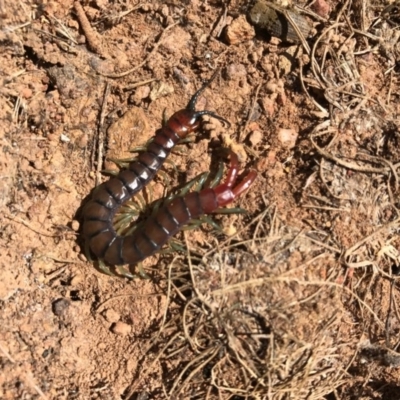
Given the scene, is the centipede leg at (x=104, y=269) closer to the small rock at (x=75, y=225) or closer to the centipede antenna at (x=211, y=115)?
the small rock at (x=75, y=225)

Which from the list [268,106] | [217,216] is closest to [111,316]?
[217,216]

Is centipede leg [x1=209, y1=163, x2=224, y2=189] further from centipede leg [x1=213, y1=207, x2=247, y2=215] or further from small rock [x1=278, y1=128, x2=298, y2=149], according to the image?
small rock [x1=278, y1=128, x2=298, y2=149]

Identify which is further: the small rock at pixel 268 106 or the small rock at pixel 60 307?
the small rock at pixel 268 106

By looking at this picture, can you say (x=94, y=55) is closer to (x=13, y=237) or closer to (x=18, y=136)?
(x=18, y=136)

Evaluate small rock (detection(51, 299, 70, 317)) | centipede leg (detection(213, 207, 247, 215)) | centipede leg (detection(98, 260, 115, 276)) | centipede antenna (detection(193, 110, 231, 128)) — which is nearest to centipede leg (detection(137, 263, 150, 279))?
centipede leg (detection(98, 260, 115, 276))

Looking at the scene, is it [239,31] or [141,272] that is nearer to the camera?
[141,272]

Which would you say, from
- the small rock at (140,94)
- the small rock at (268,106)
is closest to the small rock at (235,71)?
the small rock at (268,106)

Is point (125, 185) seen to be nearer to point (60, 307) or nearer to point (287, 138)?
point (60, 307)
